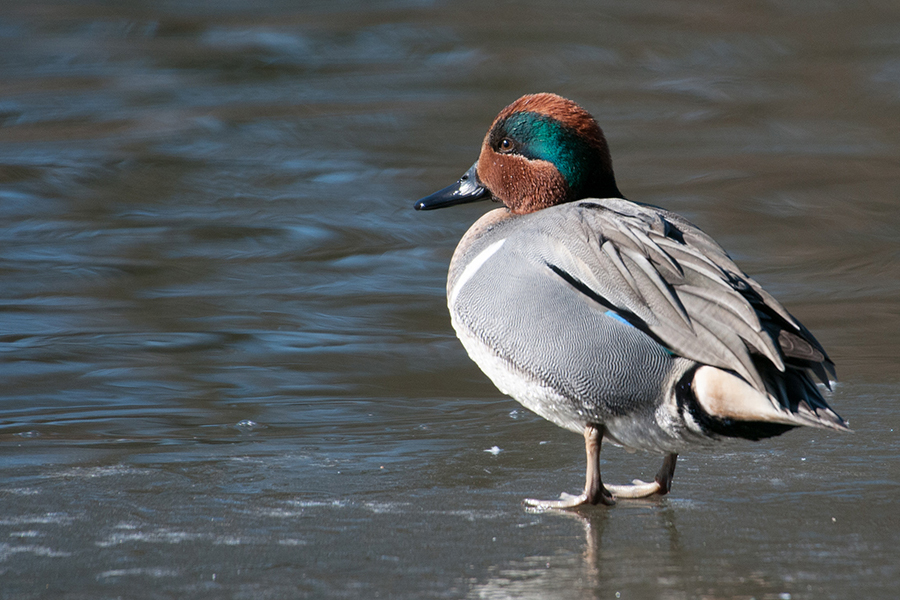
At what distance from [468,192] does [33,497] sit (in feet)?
5.57

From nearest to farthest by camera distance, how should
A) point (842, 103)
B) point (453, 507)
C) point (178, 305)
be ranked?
point (453, 507), point (178, 305), point (842, 103)

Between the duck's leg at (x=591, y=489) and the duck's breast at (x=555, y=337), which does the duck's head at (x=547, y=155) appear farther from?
the duck's leg at (x=591, y=489)

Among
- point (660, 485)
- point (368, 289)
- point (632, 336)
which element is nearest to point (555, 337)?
point (632, 336)

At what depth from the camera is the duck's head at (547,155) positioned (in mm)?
3535

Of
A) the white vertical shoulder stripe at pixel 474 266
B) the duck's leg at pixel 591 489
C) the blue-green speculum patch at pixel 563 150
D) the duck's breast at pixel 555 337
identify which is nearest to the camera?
the duck's breast at pixel 555 337

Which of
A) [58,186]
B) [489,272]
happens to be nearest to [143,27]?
[58,186]

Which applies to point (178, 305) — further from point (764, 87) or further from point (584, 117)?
point (764, 87)

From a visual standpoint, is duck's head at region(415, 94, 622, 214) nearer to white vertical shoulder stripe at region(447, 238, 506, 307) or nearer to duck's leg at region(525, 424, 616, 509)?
white vertical shoulder stripe at region(447, 238, 506, 307)

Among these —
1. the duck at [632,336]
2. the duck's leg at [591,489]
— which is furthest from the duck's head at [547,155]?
the duck's leg at [591,489]

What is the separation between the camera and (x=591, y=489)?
3119mm

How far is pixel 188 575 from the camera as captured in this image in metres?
2.62

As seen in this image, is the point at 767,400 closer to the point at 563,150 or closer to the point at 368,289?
the point at 563,150

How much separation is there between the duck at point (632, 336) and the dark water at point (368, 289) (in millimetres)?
255

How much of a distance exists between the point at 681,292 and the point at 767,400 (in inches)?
14.4
